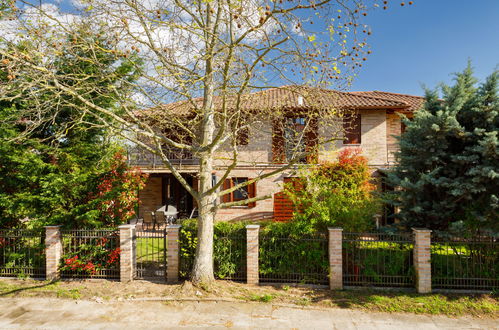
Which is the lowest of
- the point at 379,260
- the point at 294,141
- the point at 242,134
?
the point at 379,260

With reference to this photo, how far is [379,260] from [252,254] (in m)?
3.36

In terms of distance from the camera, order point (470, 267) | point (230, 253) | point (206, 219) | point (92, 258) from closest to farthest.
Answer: point (470, 267) → point (206, 219) → point (230, 253) → point (92, 258)

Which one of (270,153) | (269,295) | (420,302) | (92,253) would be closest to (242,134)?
(270,153)

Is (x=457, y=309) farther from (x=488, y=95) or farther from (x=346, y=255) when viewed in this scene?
(x=488, y=95)

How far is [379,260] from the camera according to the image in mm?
7930

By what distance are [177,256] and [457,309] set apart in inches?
272

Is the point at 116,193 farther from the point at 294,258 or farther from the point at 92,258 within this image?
the point at 294,258

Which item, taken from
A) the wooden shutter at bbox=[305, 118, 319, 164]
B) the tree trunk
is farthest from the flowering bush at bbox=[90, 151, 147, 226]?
the wooden shutter at bbox=[305, 118, 319, 164]

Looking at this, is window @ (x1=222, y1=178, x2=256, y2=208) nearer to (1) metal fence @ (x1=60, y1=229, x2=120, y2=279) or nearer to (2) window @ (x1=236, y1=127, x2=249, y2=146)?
(2) window @ (x1=236, y1=127, x2=249, y2=146)

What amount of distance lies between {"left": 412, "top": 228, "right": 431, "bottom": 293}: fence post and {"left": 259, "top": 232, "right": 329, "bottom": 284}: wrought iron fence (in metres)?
2.21

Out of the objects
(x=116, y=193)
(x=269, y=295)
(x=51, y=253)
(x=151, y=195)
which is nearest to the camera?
(x=269, y=295)

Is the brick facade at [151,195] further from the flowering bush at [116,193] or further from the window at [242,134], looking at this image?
the flowering bush at [116,193]

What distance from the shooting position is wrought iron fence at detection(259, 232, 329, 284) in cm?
801

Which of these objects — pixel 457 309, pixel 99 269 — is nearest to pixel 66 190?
pixel 99 269
